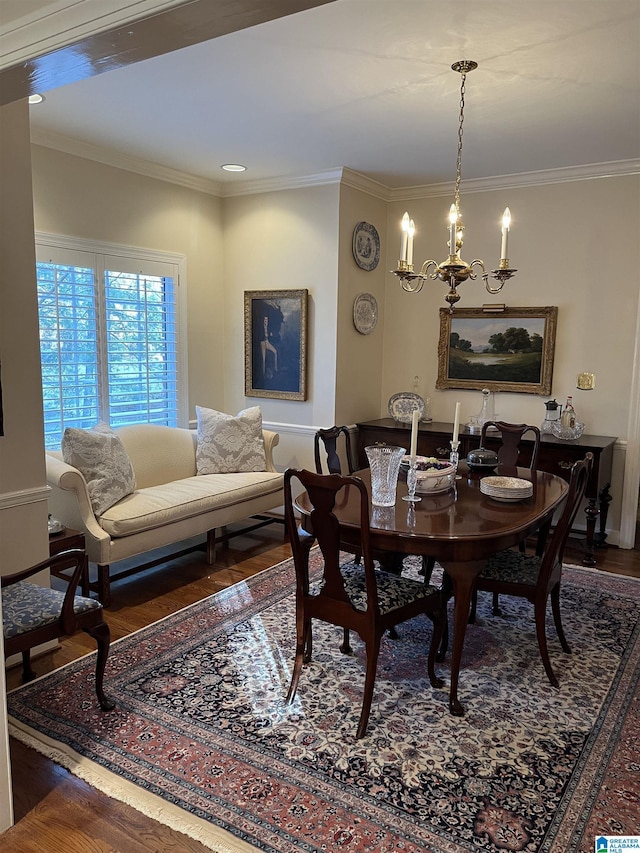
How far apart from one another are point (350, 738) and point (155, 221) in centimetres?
393

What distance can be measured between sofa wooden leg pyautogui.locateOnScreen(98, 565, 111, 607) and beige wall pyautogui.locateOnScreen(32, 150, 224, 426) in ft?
6.63

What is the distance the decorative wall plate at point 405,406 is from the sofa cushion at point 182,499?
3.95 feet

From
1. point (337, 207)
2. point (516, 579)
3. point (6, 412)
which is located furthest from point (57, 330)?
point (516, 579)

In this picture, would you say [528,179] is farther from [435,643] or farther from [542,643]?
[435,643]

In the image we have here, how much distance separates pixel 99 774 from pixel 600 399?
4058mm

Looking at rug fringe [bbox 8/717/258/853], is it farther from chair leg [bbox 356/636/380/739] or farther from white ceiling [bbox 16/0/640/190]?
white ceiling [bbox 16/0/640/190]

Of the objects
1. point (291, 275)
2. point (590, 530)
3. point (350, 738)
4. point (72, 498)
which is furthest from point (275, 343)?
point (350, 738)

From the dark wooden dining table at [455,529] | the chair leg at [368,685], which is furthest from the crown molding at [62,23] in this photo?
the chair leg at [368,685]

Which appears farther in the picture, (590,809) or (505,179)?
(505,179)

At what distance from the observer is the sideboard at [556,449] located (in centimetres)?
423

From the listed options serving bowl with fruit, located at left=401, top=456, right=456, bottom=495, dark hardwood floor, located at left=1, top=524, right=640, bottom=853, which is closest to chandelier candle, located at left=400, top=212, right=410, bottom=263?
serving bowl with fruit, located at left=401, top=456, right=456, bottom=495

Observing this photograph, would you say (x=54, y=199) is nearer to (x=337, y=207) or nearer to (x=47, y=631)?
(x=337, y=207)

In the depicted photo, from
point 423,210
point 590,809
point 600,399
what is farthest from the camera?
point 423,210

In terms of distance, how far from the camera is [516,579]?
2.84m
